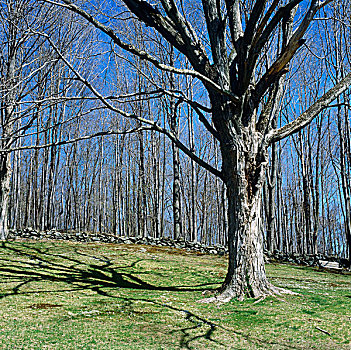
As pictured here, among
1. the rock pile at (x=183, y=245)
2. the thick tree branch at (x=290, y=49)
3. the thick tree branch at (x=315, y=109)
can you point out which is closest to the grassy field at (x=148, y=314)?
the thick tree branch at (x=315, y=109)

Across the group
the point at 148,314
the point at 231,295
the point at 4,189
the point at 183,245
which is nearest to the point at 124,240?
the point at 183,245

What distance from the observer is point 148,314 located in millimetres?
4602

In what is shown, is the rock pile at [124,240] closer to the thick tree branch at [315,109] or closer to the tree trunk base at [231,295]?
the tree trunk base at [231,295]

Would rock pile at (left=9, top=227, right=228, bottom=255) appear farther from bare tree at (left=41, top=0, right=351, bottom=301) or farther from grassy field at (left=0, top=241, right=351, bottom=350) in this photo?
bare tree at (left=41, top=0, right=351, bottom=301)

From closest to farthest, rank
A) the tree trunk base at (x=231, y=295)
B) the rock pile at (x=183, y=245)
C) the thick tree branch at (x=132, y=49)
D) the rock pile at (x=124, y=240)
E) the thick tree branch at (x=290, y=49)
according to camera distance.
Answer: the thick tree branch at (x=132, y=49), the thick tree branch at (x=290, y=49), the tree trunk base at (x=231, y=295), the rock pile at (x=183, y=245), the rock pile at (x=124, y=240)

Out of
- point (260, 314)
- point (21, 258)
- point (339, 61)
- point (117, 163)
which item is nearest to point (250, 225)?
point (260, 314)

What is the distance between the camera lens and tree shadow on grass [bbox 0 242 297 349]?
4.09 metres

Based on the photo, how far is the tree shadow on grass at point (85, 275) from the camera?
4.09 meters

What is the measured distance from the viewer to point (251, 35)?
5.30m

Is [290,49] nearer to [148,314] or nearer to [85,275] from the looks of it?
[148,314]

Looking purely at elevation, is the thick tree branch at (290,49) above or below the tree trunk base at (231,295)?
above

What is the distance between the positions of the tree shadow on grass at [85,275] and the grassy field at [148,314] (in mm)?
19

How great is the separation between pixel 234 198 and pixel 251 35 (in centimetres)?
254

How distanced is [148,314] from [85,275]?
3245 mm
